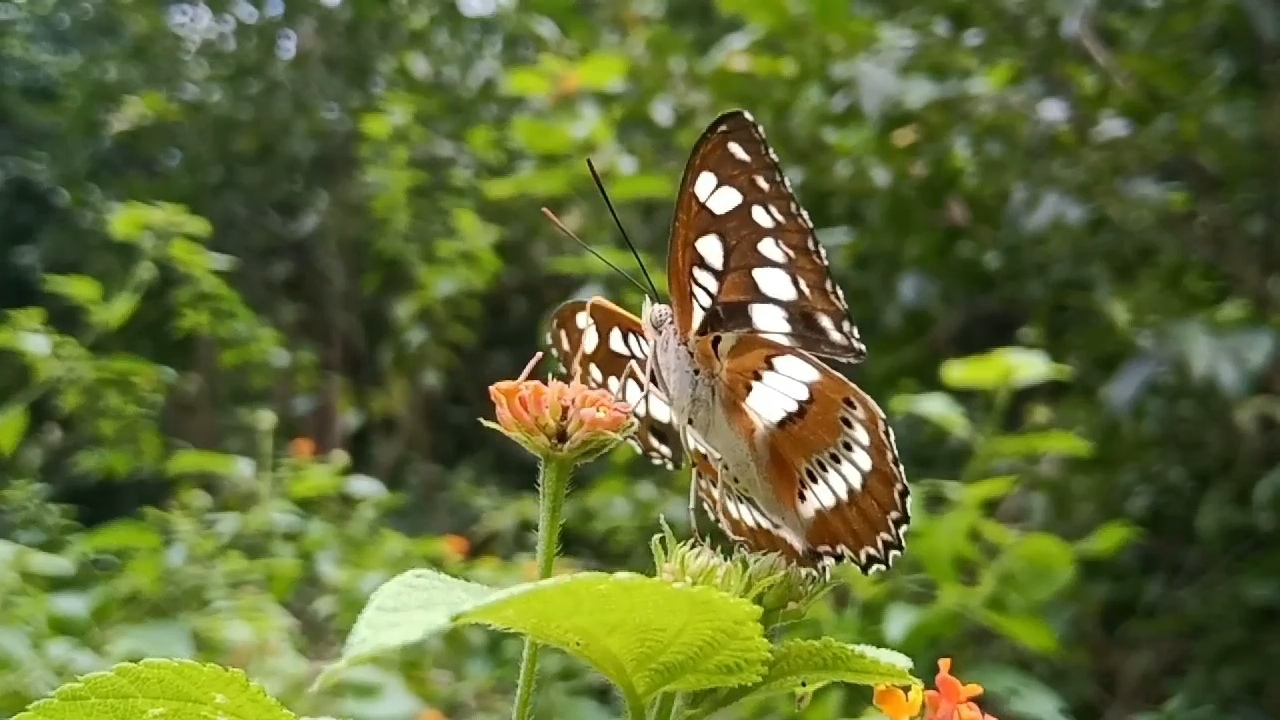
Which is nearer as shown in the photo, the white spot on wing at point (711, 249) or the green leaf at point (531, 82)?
the white spot on wing at point (711, 249)

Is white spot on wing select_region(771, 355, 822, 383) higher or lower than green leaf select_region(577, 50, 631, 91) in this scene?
lower

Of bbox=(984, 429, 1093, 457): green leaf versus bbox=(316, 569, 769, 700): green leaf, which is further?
bbox=(984, 429, 1093, 457): green leaf

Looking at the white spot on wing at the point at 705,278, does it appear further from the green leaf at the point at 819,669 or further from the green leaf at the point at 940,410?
the green leaf at the point at 940,410

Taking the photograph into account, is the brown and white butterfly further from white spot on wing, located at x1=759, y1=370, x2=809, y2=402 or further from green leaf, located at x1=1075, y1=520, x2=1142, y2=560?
green leaf, located at x1=1075, y1=520, x2=1142, y2=560

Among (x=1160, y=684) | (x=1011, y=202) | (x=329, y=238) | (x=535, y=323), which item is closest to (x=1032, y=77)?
(x=1011, y=202)

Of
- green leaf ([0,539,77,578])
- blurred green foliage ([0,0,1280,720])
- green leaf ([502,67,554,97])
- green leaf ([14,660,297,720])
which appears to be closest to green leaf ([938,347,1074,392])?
blurred green foliage ([0,0,1280,720])

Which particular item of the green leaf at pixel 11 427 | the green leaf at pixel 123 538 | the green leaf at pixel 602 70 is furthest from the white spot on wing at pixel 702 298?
the green leaf at pixel 602 70

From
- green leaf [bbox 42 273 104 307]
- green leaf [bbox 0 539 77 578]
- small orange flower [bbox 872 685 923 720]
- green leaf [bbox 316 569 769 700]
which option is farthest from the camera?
green leaf [bbox 42 273 104 307]
